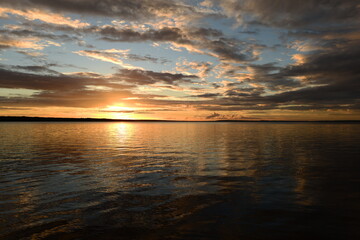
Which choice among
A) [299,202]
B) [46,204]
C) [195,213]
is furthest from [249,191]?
[46,204]

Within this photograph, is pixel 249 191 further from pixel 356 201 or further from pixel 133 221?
pixel 133 221

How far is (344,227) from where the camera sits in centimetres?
971

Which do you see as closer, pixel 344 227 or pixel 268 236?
pixel 268 236

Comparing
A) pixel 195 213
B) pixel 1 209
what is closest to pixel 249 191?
pixel 195 213

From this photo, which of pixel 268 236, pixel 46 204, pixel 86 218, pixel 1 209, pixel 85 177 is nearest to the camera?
pixel 268 236

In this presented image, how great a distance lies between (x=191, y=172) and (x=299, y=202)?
9321 millimetres

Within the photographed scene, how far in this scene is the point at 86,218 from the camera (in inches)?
417

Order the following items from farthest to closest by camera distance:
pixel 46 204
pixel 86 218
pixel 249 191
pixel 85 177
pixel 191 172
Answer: pixel 191 172 < pixel 85 177 < pixel 249 191 < pixel 46 204 < pixel 86 218

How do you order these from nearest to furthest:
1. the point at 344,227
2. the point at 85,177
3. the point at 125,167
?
the point at 344,227
the point at 85,177
the point at 125,167

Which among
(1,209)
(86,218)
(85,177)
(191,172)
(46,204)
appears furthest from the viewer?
(191,172)

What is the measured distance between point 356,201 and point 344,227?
13.9ft

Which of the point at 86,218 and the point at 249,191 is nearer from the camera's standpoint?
the point at 86,218

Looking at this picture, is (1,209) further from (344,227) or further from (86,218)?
(344,227)

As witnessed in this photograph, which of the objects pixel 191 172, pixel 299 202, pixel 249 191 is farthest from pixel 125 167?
pixel 299 202
